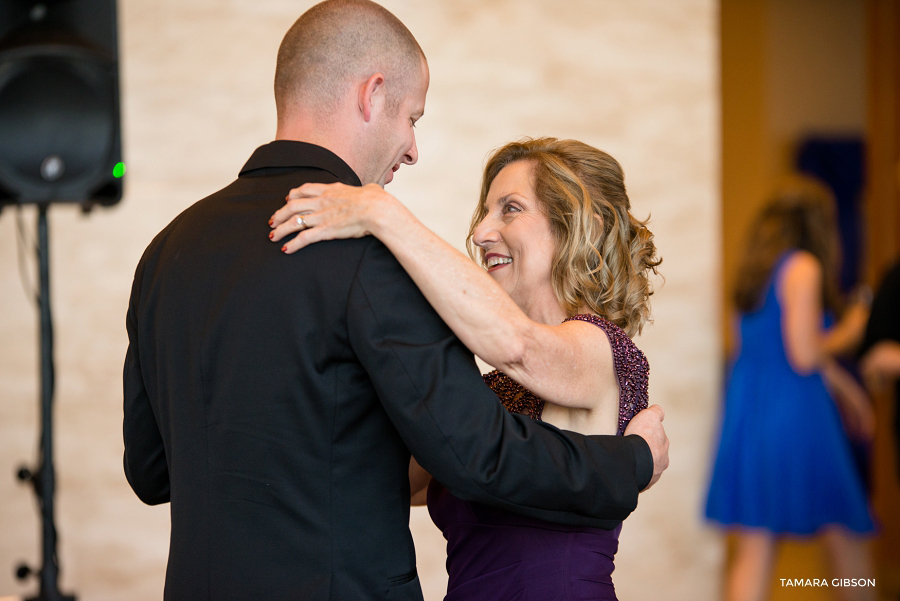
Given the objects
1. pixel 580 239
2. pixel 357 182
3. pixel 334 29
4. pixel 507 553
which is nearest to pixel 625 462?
pixel 507 553

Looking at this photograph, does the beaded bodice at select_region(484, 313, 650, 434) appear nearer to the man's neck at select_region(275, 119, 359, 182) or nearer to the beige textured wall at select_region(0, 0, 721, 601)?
the man's neck at select_region(275, 119, 359, 182)

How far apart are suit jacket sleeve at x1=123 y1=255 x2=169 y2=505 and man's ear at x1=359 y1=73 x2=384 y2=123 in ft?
1.48

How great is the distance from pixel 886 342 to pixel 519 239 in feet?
7.71

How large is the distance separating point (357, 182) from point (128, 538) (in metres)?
2.24

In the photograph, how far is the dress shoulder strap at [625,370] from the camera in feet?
5.13

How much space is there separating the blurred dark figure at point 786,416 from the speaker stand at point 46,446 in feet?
8.63

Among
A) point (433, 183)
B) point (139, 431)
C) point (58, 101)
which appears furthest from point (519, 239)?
point (433, 183)

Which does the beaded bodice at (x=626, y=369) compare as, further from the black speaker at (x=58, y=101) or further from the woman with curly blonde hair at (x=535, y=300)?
the black speaker at (x=58, y=101)

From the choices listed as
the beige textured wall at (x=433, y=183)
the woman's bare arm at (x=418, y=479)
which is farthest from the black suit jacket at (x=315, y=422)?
the beige textured wall at (x=433, y=183)

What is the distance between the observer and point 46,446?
6.43ft

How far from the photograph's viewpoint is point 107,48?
2000 mm

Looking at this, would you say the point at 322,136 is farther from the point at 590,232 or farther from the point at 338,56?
the point at 590,232

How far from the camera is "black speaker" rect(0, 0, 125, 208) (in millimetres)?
1952

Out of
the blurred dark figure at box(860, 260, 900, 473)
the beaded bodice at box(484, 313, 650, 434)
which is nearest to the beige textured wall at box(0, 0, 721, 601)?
the blurred dark figure at box(860, 260, 900, 473)
